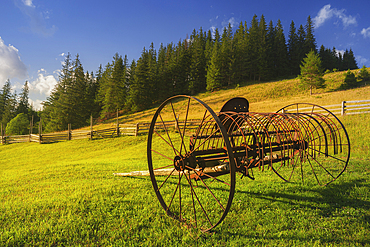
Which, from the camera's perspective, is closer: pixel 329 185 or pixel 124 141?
pixel 329 185

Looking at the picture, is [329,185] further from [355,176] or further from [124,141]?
[124,141]

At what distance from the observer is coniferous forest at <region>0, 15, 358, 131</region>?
4159 centimetres

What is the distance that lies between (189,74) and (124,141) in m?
44.0

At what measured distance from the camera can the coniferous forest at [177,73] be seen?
4159cm

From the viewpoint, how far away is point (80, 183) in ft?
17.9

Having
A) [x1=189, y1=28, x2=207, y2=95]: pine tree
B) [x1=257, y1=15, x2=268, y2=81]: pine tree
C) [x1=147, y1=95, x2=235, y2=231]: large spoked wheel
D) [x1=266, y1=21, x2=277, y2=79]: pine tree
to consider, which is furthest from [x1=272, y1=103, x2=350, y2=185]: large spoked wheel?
[x1=266, y1=21, x2=277, y2=79]: pine tree

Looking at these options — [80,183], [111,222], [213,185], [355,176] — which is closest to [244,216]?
[213,185]

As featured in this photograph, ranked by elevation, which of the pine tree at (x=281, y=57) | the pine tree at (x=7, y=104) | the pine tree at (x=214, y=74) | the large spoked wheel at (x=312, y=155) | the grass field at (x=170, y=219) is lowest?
the grass field at (x=170, y=219)

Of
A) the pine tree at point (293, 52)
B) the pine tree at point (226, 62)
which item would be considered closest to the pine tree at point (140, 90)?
the pine tree at point (226, 62)

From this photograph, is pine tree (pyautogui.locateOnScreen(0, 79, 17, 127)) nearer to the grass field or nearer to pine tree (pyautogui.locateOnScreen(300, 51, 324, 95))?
the grass field

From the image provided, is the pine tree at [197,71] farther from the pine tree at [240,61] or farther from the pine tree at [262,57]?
the pine tree at [262,57]

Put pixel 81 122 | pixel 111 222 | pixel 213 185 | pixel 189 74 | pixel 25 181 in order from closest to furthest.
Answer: pixel 111 222, pixel 213 185, pixel 25 181, pixel 81 122, pixel 189 74

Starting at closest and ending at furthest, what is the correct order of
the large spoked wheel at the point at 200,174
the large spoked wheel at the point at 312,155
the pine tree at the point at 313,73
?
the large spoked wheel at the point at 200,174 < the large spoked wheel at the point at 312,155 < the pine tree at the point at 313,73

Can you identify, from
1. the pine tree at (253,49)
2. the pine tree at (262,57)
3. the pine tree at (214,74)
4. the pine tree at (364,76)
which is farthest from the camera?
the pine tree at (253,49)
